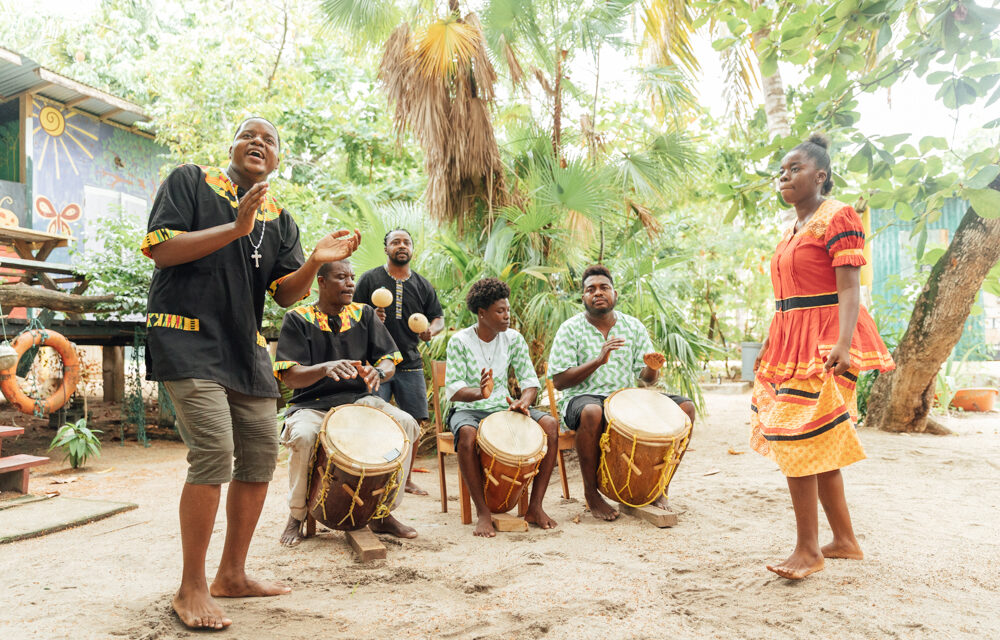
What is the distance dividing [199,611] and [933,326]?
638 cm

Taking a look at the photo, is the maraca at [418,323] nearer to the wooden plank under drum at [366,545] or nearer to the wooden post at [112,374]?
the wooden plank under drum at [366,545]

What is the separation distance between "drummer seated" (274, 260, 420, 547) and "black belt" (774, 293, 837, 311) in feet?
6.47

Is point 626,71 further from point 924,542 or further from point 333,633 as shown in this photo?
point 333,633

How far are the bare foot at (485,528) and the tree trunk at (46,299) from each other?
222 inches

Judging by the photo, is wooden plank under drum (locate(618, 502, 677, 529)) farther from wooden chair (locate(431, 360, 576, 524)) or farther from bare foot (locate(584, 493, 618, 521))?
wooden chair (locate(431, 360, 576, 524))

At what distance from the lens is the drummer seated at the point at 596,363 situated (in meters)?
4.05

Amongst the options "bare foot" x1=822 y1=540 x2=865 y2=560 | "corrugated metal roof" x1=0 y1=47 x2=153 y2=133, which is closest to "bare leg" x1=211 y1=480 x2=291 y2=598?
"bare foot" x1=822 y1=540 x2=865 y2=560

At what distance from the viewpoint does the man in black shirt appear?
4.62 m

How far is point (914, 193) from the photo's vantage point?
130 inches

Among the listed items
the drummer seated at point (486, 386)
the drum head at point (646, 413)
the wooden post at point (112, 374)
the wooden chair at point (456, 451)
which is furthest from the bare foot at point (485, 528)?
the wooden post at point (112, 374)

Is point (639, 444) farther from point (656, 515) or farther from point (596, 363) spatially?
point (596, 363)

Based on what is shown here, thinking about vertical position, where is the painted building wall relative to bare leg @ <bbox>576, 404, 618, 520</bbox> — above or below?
above

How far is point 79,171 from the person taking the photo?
10.8m

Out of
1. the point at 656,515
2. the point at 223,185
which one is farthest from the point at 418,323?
the point at 223,185
